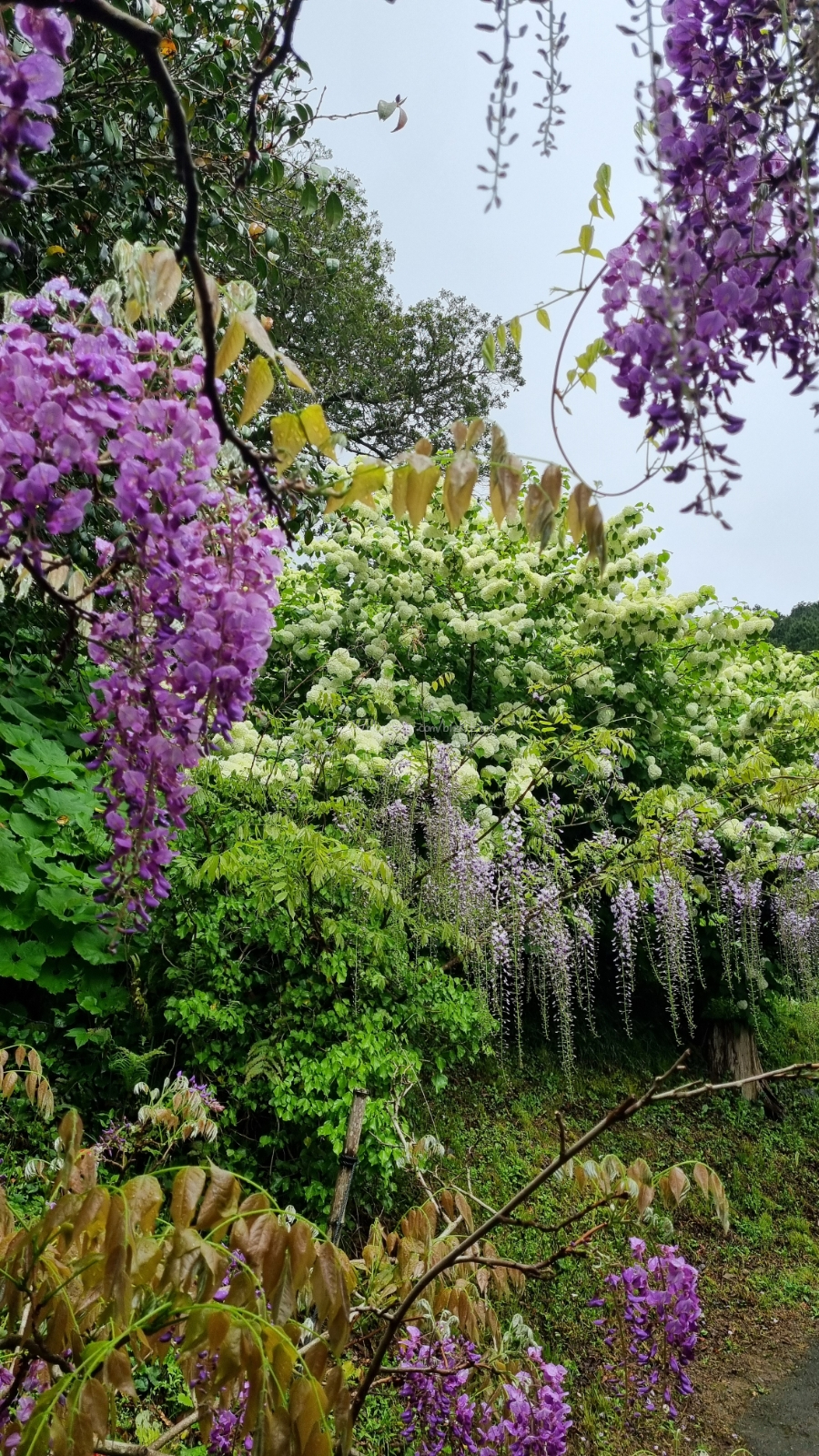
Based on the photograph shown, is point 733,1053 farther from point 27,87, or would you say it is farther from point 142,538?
point 27,87

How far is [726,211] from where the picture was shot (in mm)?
997

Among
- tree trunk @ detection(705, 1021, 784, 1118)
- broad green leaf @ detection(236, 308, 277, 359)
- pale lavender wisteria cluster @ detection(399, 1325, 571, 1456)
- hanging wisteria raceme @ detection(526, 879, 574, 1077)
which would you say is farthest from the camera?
tree trunk @ detection(705, 1021, 784, 1118)

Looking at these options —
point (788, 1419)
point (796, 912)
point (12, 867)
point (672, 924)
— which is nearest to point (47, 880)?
point (12, 867)

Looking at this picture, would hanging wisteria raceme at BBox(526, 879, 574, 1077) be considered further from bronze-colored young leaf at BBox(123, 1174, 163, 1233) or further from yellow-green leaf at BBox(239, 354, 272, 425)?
yellow-green leaf at BBox(239, 354, 272, 425)

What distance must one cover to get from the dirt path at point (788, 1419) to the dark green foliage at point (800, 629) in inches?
587

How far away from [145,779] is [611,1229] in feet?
13.7

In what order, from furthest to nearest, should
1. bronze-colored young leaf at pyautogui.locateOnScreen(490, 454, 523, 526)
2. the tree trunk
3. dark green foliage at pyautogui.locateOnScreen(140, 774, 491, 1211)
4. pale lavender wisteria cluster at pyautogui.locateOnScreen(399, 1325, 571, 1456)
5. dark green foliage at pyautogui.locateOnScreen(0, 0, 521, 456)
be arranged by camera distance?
1. the tree trunk
2. dark green foliage at pyautogui.locateOnScreen(140, 774, 491, 1211)
3. dark green foliage at pyautogui.locateOnScreen(0, 0, 521, 456)
4. pale lavender wisteria cluster at pyautogui.locateOnScreen(399, 1325, 571, 1456)
5. bronze-colored young leaf at pyautogui.locateOnScreen(490, 454, 523, 526)

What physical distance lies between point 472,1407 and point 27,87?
217 cm

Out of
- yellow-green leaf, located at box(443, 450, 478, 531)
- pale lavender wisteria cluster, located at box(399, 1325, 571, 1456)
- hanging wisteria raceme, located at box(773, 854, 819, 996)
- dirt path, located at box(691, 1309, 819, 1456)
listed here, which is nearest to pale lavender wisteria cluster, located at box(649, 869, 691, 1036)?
hanging wisteria raceme, located at box(773, 854, 819, 996)

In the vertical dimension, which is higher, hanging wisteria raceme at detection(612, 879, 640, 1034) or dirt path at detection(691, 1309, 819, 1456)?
hanging wisteria raceme at detection(612, 879, 640, 1034)

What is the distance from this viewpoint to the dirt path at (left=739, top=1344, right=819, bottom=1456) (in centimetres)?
349

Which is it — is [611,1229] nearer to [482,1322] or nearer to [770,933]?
[482,1322]

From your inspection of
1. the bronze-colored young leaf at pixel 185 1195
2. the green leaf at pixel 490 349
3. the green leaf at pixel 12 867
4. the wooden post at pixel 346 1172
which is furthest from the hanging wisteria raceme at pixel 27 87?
the green leaf at pixel 12 867

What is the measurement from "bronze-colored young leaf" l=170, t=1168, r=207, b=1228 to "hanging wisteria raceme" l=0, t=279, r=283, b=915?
29 centimetres
